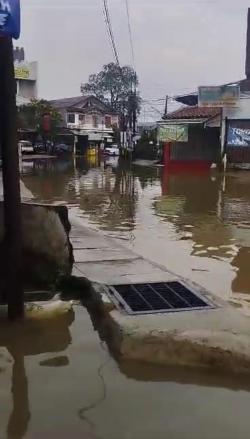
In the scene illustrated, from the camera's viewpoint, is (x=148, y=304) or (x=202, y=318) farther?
(x=148, y=304)

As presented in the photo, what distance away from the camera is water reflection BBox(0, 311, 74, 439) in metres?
3.34

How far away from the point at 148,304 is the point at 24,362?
1296 millimetres

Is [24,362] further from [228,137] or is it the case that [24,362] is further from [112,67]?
[112,67]

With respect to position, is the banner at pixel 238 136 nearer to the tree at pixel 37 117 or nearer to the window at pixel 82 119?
the tree at pixel 37 117

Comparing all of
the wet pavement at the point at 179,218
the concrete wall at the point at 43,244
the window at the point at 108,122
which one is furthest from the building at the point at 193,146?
the window at the point at 108,122

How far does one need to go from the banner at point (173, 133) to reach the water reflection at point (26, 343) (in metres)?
27.7

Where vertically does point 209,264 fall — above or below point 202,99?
below

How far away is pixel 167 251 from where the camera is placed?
29.3 feet

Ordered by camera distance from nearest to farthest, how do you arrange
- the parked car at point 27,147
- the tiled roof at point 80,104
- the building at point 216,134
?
the building at point 216,134 → the parked car at point 27,147 → the tiled roof at point 80,104

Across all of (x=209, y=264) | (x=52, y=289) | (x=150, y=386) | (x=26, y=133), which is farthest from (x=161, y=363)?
(x=26, y=133)

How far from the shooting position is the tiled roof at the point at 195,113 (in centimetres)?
3067

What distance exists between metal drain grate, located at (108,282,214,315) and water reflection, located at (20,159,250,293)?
149 centimetres

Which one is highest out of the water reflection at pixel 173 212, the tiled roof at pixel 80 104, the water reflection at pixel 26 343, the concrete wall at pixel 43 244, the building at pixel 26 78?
the building at pixel 26 78

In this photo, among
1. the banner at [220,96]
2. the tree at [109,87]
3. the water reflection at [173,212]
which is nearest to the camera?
the water reflection at [173,212]
